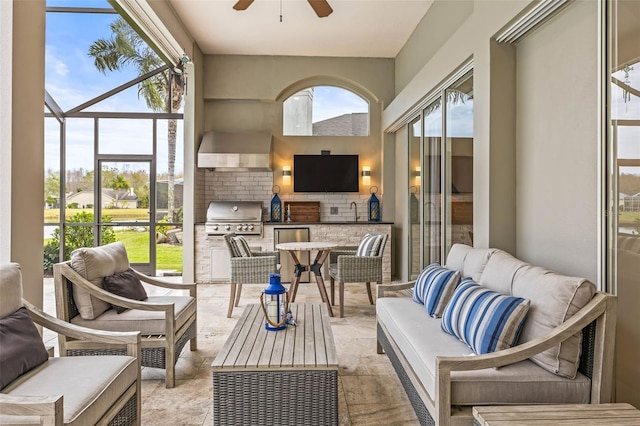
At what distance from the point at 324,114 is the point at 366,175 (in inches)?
50.4

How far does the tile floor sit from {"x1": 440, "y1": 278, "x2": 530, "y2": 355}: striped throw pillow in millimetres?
633

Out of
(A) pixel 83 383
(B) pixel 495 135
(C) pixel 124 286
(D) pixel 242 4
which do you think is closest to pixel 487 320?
(B) pixel 495 135

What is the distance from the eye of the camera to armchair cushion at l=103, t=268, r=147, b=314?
9.34 feet

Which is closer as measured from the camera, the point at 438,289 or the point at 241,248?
the point at 438,289

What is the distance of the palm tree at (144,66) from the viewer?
6891 millimetres

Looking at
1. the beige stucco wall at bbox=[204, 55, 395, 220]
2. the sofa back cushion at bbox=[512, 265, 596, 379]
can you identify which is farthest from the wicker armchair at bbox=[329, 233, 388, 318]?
the sofa back cushion at bbox=[512, 265, 596, 379]

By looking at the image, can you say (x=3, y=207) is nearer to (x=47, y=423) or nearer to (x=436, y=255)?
(x=47, y=423)

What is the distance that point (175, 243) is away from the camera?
23.0ft

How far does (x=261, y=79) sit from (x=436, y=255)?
13.5ft

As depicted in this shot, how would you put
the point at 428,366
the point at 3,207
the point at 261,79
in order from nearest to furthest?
the point at 428,366 → the point at 3,207 → the point at 261,79

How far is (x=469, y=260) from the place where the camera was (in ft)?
9.53

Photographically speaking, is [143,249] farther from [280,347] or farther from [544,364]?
[544,364]

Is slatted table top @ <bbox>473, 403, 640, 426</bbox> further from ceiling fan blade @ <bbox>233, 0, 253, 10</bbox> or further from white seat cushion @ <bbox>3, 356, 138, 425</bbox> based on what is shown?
ceiling fan blade @ <bbox>233, 0, 253, 10</bbox>

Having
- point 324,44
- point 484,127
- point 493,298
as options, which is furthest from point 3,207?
point 324,44
